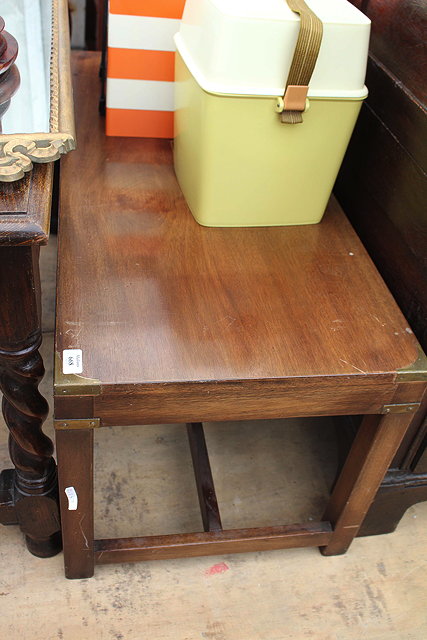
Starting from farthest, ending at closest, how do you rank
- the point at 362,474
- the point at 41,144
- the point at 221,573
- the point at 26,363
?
the point at 221,573
the point at 362,474
the point at 26,363
the point at 41,144

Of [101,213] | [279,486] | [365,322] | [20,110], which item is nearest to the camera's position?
[20,110]

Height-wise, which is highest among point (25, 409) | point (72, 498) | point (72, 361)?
point (72, 361)

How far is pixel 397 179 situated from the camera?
1.04m

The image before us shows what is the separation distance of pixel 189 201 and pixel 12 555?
70 centimetres

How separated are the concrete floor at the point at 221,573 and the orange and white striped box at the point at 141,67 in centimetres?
65

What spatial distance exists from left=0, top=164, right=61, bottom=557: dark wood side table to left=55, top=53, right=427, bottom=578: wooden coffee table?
0.06 meters

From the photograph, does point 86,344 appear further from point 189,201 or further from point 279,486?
point 279,486

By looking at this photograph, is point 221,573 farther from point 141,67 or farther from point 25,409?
point 141,67

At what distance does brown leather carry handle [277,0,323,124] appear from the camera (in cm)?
86

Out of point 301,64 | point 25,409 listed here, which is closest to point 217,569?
point 25,409

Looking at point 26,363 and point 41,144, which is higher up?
point 41,144

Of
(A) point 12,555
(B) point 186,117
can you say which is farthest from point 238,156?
(A) point 12,555

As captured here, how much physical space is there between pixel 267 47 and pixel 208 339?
0.42m

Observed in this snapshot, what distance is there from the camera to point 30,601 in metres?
1.04
